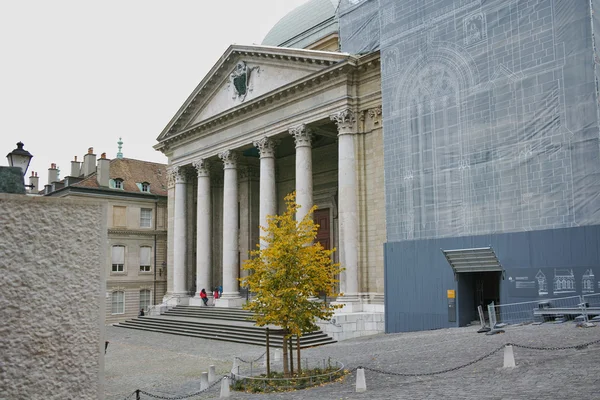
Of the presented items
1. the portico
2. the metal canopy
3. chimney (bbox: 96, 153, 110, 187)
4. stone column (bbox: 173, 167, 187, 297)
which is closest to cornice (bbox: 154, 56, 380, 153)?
the portico

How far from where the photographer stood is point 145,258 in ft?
158

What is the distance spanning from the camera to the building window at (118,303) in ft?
150

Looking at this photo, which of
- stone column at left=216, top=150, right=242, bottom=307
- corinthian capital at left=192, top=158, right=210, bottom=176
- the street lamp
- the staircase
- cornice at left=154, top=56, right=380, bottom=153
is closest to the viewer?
the street lamp

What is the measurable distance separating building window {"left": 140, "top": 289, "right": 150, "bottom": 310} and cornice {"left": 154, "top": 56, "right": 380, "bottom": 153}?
1226 centimetres

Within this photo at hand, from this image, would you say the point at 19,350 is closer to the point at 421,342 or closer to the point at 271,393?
the point at 271,393

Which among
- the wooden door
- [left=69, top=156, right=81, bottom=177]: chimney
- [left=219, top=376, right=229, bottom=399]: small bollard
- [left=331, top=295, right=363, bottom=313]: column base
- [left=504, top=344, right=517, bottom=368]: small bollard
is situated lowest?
[left=219, top=376, right=229, bottom=399]: small bollard

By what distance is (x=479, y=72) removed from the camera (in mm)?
24062

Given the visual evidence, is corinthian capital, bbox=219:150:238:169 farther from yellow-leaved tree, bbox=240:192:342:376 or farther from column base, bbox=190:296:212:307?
yellow-leaved tree, bbox=240:192:342:376

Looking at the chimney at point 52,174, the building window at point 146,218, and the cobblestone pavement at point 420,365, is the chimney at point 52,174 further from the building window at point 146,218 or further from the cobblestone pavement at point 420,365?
the cobblestone pavement at point 420,365

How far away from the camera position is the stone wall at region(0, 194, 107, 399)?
2.20m

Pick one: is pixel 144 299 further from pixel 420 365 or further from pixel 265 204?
pixel 420 365

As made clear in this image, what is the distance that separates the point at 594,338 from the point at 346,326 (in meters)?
13.0

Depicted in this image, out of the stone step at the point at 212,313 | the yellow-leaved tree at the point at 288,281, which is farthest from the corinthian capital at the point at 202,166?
the yellow-leaved tree at the point at 288,281

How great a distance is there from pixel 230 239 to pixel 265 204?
419cm
